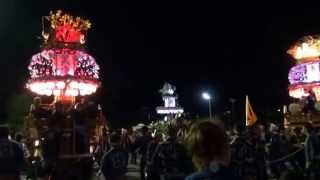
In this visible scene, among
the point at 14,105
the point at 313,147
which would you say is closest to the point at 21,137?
the point at 313,147

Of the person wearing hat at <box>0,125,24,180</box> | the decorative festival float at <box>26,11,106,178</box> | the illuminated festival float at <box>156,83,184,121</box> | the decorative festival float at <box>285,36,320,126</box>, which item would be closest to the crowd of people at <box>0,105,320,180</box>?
the person wearing hat at <box>0,125,24,180</box>

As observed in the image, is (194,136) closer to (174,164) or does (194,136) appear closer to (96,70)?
(174,164)

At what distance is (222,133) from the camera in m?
4.74

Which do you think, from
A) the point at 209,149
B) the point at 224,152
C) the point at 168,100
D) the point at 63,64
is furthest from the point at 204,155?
the point at 168,100

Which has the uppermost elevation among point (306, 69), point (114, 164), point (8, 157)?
point (306, 69)

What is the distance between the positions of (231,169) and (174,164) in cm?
894

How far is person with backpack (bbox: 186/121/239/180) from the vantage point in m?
4.66

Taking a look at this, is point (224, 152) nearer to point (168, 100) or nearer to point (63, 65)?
point (63, 65)

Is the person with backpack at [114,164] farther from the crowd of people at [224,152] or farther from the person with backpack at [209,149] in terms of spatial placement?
the person with backpack at [209,149]

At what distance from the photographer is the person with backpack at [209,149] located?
4656mm

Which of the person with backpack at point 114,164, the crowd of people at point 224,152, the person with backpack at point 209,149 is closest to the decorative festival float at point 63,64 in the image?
the crowd of people at point 224,152

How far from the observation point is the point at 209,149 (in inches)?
184

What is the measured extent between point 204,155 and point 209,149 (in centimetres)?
6

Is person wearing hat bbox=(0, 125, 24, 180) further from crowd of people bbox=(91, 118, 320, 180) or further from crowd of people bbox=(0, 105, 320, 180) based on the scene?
crowd of people bbox=(91, 118, 320, 180)
